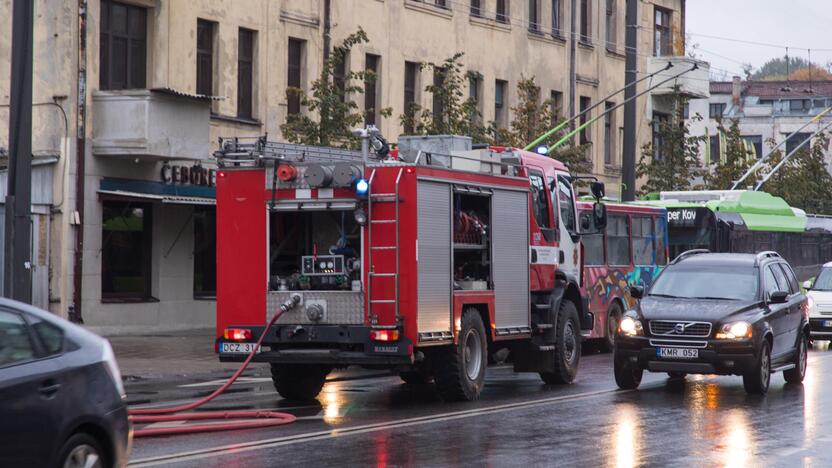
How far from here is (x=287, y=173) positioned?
1627 cm

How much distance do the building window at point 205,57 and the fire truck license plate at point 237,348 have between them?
49.4 ft

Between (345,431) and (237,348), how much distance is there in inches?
115

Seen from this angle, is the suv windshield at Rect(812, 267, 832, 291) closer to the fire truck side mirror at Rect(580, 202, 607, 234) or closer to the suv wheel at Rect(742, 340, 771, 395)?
the fire truck side mirror at Rect(580, 202, 607, 234)

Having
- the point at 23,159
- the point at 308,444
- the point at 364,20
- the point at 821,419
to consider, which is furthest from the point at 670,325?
the point at 364,20

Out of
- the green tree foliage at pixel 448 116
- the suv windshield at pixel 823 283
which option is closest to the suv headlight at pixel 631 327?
the suv windshield at pixel 823 283

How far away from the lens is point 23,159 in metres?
18.9

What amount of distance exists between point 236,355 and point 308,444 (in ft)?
12.4

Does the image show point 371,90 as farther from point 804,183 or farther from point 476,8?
point 804,183

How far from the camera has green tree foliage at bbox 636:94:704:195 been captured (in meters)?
45.8

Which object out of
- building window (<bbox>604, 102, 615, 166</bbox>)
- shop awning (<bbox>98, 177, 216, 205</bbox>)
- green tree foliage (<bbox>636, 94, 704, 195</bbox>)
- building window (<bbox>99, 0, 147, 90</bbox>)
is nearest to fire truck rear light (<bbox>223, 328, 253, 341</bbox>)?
shop awning (<bbox>98, 177, 216, 205</bbox>)

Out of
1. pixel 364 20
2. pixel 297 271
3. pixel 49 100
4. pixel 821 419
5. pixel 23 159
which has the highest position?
pixel 364 20

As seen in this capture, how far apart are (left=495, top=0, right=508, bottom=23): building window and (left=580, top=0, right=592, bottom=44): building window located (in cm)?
546

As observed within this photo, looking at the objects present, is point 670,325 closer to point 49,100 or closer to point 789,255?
point 49,100

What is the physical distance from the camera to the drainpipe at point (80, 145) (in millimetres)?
27562
